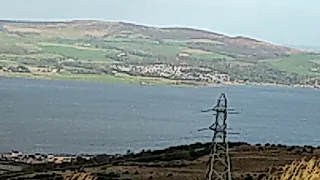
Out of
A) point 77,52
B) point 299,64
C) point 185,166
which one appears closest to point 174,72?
point 77,52

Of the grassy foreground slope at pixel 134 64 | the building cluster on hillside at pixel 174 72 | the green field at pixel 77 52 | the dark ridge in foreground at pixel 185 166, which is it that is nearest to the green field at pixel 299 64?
Result: the grassy foreground slope at pixel 134 64

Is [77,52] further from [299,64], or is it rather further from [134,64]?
[299,64]

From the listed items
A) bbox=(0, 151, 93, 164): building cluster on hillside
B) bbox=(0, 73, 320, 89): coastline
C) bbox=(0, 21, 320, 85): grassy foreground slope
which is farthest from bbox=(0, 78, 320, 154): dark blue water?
bbox=(0, 21, 320, 85): grassy foreground slope

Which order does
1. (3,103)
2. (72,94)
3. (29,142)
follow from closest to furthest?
(29,142)
(3,103)
(72,94)

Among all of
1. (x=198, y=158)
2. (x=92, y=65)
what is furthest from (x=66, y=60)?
(x=198, y=158)

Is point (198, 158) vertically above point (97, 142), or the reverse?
point (198, 158)

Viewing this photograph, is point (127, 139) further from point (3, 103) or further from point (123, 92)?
point (123, 92)
